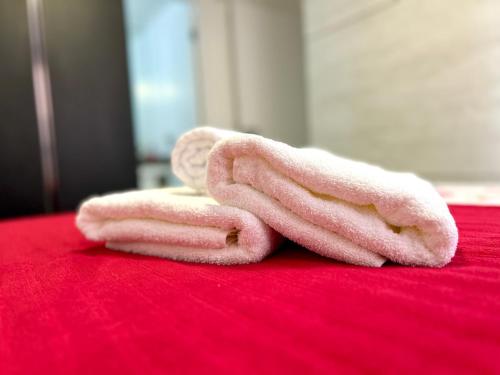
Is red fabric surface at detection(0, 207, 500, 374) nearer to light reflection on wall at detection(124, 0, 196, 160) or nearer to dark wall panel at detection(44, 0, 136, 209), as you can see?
dark wall panel at detection(44, 0, 136, 209)

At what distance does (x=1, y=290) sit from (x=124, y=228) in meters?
0.18

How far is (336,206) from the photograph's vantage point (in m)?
0.46

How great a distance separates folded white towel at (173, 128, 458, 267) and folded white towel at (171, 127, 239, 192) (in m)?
A: 0.13

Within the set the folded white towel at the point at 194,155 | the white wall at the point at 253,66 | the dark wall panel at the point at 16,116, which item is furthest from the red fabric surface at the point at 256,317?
the white wall at the point at 253,66

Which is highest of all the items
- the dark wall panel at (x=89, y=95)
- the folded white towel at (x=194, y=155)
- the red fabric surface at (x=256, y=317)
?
the dark wall panel at (x=89, y=95)

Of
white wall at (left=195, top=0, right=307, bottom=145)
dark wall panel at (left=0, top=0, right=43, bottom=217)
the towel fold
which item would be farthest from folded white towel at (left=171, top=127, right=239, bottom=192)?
white wall at (left=195, top=0, right=307, bottom=145)

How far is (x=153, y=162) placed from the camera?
127 inches

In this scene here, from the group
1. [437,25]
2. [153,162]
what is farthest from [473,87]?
[153,162]

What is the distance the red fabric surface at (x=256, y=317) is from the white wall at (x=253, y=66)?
2626mm

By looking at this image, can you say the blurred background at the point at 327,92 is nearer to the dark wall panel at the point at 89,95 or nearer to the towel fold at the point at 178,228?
the dark wall panel at the point at 89,95

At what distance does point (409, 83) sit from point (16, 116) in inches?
84.7

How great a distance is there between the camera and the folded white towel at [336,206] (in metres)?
0.44

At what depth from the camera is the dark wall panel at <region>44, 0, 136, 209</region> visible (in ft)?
6.93

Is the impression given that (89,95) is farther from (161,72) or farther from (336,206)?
(336,206)
